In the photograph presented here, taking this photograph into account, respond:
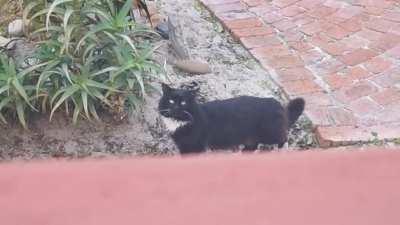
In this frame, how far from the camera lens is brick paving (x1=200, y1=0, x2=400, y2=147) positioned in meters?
3.00

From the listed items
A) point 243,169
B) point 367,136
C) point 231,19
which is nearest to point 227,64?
point 231,19

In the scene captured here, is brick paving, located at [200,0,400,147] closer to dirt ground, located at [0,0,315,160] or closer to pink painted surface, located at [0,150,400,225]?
dirt ground, located at [0,0,315,160]

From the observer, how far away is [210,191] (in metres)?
0.92

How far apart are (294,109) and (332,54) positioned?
770mm

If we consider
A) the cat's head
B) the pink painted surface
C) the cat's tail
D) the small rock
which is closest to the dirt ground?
the cat's tail

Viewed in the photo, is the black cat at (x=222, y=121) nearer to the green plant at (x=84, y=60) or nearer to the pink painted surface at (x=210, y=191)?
the green plant at (x=84, y=60)

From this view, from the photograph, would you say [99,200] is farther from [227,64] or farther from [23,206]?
[227,64]

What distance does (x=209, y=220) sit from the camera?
0.88 meters

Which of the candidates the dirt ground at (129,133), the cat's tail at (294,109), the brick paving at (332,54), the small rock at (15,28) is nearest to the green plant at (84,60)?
the dirt ground at (129,133)

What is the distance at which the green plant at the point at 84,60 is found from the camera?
2.67m

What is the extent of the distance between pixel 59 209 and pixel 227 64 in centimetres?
254

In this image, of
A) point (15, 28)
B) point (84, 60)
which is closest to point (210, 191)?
point (84, 60)

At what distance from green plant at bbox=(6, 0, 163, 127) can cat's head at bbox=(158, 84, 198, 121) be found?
0.10 metres

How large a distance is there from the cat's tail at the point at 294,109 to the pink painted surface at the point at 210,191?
6.16 feet
